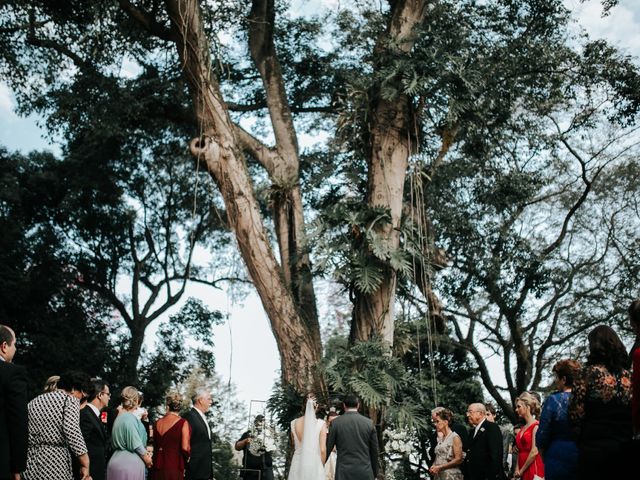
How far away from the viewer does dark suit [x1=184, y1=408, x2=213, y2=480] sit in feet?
25.1

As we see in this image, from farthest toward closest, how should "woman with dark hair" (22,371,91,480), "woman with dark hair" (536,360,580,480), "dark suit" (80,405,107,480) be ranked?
"dark suit" (80,405,107,480)
"woman with dark hair" (22,371,91,480)
"woman with dark hair" (536,360,580,480)

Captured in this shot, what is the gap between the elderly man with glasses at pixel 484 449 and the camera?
789 centimetres

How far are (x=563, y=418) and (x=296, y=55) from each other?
11.8 meters

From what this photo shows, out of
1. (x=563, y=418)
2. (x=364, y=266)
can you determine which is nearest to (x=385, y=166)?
(x=364, y=266)

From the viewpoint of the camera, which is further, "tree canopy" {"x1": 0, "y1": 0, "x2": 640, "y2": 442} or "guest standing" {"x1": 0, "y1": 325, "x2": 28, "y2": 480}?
"tree canopy" {"x1": 0, "y1": 0, "x2": 640, "y2": 442}

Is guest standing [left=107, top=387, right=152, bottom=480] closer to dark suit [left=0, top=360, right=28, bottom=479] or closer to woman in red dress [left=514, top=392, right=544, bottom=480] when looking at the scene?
dark suit [left=0, top=360, right=28, bottom=479]

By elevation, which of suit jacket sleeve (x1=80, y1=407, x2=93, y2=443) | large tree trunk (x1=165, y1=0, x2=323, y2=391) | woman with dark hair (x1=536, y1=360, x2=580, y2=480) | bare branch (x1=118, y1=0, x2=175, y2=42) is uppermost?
bare branch (x1=118, y1=0, x2=175, y2=42)

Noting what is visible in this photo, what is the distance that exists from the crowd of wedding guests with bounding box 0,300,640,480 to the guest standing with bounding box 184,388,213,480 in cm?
1

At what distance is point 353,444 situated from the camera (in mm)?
7699

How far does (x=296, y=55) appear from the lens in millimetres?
15469

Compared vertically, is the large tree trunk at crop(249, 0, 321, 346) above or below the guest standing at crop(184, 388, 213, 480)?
above

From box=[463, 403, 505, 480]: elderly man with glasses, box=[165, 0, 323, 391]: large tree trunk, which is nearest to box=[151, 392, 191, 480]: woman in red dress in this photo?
box=[165, 0, 323, 391]: large tree trunk

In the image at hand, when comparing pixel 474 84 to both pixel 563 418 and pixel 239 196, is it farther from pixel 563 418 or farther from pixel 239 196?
pixel 563 418

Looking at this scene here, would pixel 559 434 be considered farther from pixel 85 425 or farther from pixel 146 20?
pixel 146 20
